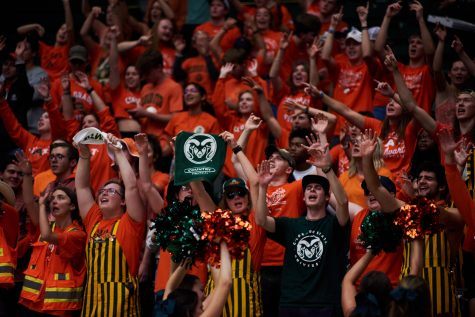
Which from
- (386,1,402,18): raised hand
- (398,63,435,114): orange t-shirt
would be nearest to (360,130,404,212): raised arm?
(386,1,402,18): raised hand

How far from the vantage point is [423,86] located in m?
11.3

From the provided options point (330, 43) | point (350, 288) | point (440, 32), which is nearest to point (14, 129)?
point (330, 43)

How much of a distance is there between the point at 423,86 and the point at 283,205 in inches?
119

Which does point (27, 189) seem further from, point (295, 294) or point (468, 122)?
point (468, 122)

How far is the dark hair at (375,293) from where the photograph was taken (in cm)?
641

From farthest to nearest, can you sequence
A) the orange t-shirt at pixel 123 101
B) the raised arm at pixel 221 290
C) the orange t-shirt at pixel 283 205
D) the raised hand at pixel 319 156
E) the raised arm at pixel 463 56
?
the orange t-shirt at pixel 123 101 < the raised arm at pixel 463 56 < the orange t-shirt at pixel 283 205 < the raised hand at pixel 319 156 < the raised arm at pixel 221 290

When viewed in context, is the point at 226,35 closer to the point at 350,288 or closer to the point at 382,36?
the point at 382,36

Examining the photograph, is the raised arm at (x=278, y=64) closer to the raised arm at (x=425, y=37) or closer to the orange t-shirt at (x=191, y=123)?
the orange t-shirt at (x=191, y=123)

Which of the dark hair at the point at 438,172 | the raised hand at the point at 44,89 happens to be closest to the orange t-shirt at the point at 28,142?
the raised hand at the point at 44,89

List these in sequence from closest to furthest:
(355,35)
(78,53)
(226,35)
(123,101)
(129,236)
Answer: (129,236) → (355,35) → (123,101) → (78,53) → (226,35)

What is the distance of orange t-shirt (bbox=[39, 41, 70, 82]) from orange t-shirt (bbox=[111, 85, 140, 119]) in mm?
1316

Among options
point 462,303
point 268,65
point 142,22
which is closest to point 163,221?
point 462,303

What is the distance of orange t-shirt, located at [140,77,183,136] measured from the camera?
40.4ft

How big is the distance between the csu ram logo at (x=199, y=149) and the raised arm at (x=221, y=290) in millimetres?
1403
